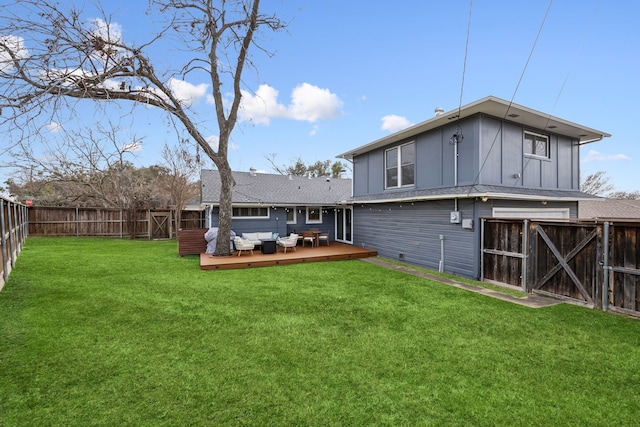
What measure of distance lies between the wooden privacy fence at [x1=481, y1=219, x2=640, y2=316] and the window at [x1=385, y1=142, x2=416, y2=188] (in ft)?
11.6

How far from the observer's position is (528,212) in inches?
347

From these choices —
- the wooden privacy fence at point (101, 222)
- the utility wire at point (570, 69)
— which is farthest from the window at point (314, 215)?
the wooden privacy fence at point (101, 222)

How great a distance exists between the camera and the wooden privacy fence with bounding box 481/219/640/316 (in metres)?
5.04

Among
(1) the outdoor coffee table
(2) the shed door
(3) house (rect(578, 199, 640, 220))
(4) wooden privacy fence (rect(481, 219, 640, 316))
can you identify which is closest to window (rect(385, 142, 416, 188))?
(2) the shed door

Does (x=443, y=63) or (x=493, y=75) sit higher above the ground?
(x=443, y=63)

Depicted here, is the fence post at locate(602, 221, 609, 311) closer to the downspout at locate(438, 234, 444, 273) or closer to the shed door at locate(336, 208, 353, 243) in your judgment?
the downspout at locate(438, 234, 444, 273)

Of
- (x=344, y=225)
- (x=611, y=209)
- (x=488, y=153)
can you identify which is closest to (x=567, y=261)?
(x=488, y=153)

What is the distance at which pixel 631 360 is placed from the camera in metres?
3.53

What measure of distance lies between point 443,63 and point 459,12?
2369 mm

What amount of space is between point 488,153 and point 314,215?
29.3 feet

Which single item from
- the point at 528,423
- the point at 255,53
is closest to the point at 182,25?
the point at 255,53

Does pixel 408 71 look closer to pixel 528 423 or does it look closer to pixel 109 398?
pixel 528 423

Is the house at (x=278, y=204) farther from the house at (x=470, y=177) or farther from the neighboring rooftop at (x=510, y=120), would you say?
the neighboring rooftop at (x=510, y=120)

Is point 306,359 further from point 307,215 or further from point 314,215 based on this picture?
point 314,215
